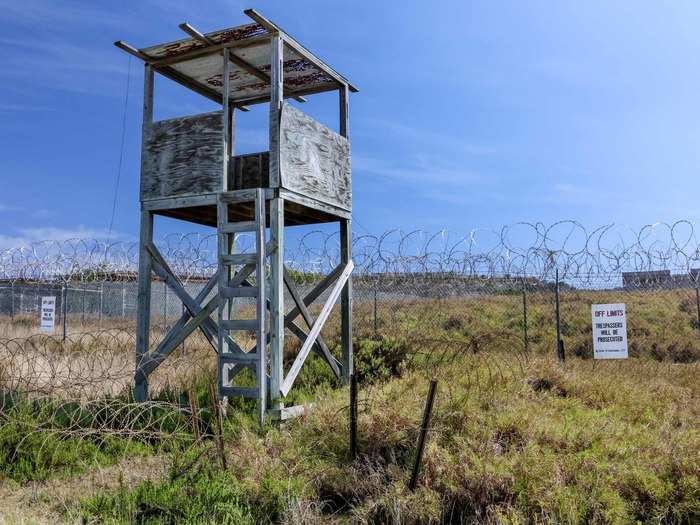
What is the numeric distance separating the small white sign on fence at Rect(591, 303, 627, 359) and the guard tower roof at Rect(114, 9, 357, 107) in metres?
6.16

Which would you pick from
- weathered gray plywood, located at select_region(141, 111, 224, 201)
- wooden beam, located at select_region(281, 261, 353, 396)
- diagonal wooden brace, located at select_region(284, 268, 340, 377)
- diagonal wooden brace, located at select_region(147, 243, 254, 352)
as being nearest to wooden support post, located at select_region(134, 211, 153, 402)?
diagonal wooden brace, located at select_region(147, 243, 254, 352)

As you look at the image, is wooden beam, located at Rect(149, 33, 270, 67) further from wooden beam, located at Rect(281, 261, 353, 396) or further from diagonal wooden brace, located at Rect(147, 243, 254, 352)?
wooden beam, located at Rect(281, 261, 353, 396)

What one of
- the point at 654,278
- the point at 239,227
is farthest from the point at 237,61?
the point at 654,278

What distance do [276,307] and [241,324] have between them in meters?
0.58

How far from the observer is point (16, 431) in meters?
7.69

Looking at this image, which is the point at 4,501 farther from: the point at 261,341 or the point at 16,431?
the point at 261,341

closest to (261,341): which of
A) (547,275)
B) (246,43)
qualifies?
(246,43)

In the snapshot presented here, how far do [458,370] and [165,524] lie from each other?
4.75 meters

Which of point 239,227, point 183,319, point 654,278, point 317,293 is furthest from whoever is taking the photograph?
point 654,278

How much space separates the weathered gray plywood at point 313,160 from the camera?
9.57 metres

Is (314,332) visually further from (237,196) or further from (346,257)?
Result: (237,196)

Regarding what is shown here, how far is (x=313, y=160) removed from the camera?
10.3 m

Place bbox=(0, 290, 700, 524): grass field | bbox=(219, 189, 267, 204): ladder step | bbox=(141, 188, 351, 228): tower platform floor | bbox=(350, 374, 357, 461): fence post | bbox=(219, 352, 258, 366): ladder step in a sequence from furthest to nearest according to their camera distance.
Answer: bbox=(141, 188, 351, 228): tower platform floor → bbox=(219, 189, 267, 204): ladder step → bbox=(219, 352, 258, 366): ladder step → bbox=(350, 374, 357, 461): fence post → bbox=(0, 290, 700, 524): grass field

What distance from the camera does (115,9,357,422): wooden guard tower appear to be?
9203 millimetres
